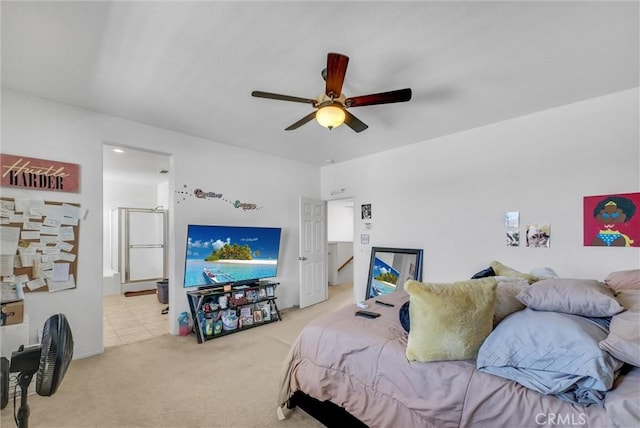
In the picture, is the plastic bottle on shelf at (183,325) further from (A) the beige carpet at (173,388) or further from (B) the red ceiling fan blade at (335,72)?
(B) the red ceiling fan blade at (335,72)

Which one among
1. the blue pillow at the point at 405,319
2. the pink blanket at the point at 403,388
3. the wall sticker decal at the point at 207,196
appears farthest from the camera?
the wall sticker decal at the point at 207,196

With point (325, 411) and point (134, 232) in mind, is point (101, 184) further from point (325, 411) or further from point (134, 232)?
point (134, 232)

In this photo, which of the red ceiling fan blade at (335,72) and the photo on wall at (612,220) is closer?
the red ceiling fan blade at (335,72)

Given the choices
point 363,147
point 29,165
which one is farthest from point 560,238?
point 29,165

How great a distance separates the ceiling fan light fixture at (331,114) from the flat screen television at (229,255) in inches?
90.6

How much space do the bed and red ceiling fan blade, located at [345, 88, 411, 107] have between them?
1.44 meters

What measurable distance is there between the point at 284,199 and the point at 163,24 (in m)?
3.33

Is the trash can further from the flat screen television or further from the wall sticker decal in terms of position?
the wall sticker decal

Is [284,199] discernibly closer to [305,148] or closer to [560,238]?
[305,148]

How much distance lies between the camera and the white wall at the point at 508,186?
274 centimetres

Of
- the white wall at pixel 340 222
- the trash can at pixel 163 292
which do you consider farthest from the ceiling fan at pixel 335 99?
the white wall at pixel 340 222

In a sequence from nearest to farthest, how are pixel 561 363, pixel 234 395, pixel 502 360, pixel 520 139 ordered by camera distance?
pixel 561 363 → pixel 502 360 → pixel 234 395 → pixel 520 139

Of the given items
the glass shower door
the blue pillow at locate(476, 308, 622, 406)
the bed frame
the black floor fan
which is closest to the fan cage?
the black floor fan

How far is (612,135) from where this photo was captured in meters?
2.74
